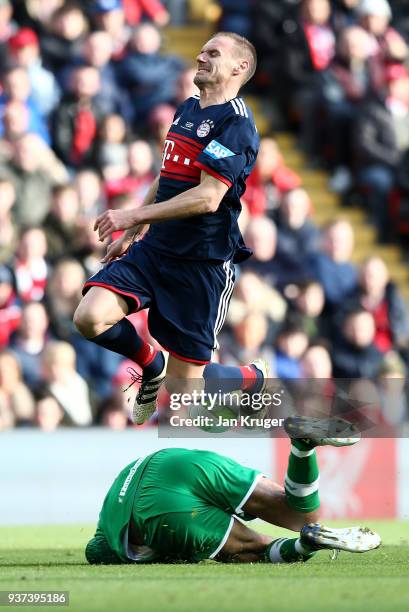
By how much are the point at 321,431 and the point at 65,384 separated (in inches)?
189

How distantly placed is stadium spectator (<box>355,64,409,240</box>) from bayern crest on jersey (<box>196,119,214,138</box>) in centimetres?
726

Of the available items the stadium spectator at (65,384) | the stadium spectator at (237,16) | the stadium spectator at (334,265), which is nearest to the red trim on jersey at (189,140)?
the stadium spectator at (65,384)

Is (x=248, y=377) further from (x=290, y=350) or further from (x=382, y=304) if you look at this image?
(x=382, y=304)

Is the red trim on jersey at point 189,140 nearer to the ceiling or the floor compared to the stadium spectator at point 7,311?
nearer to the ceiling

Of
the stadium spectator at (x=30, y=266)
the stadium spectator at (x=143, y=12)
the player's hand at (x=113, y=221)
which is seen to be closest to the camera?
the player's hand at (x=113, y=221)

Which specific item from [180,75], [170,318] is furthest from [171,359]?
[180,75]

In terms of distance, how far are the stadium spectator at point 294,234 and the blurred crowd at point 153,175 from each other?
0.6 inches

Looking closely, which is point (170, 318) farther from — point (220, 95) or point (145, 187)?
point (145, 187)

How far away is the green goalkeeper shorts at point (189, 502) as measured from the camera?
7352 millimetres

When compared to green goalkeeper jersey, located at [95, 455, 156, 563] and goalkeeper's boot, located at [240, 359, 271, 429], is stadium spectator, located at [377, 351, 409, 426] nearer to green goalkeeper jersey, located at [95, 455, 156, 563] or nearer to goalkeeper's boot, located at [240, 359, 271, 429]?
goalkeeper's boot, located at [240, 359, 271, 429]

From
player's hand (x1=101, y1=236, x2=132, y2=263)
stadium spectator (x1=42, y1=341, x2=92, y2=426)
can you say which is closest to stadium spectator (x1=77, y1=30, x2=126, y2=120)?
stadium spectator (x1=42, y1=341, x2=92, y2=426)

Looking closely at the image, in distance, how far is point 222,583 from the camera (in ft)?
21.0

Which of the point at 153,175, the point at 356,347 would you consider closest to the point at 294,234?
the point at 356,347

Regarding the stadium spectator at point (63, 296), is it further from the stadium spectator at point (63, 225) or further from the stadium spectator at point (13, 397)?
the stadium spectator at point (13, 397)
